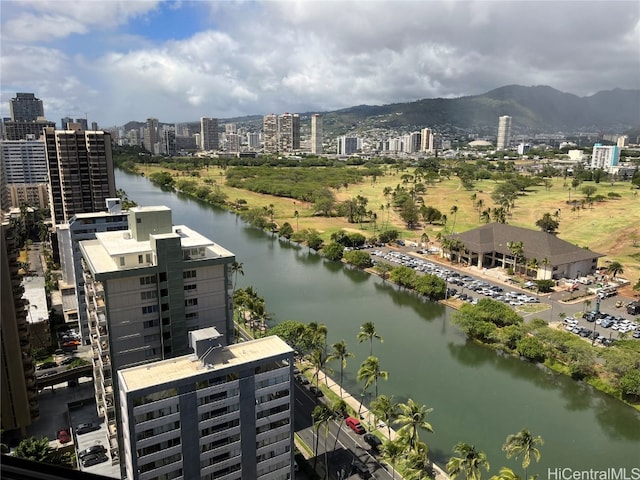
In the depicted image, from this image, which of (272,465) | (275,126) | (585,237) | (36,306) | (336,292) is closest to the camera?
(272,465)

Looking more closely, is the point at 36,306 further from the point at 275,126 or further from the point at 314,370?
the point at 275,126

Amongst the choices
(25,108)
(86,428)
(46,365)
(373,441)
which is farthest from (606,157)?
(25,108)

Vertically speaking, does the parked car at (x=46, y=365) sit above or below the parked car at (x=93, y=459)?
above

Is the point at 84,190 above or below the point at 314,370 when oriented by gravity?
above

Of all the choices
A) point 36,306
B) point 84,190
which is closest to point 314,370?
point 36,306

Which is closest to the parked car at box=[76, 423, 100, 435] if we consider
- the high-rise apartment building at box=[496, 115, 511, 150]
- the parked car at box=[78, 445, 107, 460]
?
the parked car at box=[78, 445, 107, 460]

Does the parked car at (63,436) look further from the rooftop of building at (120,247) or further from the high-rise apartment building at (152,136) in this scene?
the high-rise apartment building at (152,136)

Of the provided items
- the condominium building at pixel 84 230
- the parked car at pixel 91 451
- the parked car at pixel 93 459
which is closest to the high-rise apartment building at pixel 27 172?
the condominium building at pixel 84 230
